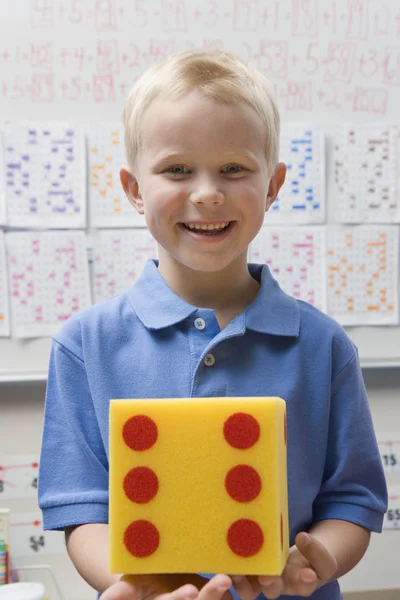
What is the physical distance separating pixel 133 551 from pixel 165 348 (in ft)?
0.89

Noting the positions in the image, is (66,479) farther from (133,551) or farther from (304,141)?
(304,141)

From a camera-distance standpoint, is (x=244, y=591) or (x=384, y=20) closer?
(x=244, y=591)

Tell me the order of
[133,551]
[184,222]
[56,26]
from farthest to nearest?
[56,26] < [184,222] < [133,551]

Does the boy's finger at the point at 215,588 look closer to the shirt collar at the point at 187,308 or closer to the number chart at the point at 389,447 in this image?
the shirt collar at the point at 187,308

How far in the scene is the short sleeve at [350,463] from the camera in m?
0.96

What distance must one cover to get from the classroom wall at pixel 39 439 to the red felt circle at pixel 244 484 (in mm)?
1294

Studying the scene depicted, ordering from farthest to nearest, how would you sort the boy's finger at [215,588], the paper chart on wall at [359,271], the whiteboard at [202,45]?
the paper chart on wall at [359,271] < the whiteboard at [202,45] < the boy's finger at [215,588]

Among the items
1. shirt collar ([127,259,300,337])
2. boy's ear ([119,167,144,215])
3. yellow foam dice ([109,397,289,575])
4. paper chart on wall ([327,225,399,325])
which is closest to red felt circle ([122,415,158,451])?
yellow foam dice ([109,397,289,575])

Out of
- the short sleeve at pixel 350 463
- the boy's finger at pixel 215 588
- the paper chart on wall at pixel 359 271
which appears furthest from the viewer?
the paper chart on wall at pixel 359 271

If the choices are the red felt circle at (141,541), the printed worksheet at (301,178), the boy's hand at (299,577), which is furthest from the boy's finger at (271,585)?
the printed worksheet at (301,178)

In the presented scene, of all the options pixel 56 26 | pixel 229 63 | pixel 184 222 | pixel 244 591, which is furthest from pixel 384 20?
pixel 244 591

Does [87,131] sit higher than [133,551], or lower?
higher

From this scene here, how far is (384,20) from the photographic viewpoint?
2031mm

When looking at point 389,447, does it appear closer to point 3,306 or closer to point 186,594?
point 3,306
